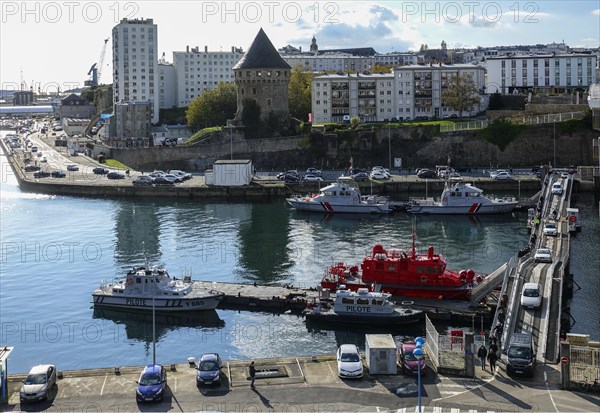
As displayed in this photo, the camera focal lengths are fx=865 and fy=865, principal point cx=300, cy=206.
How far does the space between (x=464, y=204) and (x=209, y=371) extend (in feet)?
120

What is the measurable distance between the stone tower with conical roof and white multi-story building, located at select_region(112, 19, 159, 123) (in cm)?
2906

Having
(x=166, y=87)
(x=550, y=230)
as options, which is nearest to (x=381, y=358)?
(x=550, y=230)

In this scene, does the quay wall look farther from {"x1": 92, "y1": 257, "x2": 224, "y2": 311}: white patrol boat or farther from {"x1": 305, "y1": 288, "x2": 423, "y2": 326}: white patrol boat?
{"x1": 305, "y1": 288, "x2": 423, "y2": 326}: white patrol boat

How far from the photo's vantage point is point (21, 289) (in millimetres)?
38406

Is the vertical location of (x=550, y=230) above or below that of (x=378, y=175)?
below

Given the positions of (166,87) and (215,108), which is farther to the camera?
(166,87)

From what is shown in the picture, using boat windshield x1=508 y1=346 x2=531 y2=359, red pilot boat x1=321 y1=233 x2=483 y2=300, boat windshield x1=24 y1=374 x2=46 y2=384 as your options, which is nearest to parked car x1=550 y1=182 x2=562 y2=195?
red pilot boat x1=321 y1=233 x2=483 y2=300

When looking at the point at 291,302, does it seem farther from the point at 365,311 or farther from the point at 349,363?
the point at 349,363

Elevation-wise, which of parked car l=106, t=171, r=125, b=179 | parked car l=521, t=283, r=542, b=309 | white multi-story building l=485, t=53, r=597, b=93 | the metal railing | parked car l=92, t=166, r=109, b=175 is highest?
white multi-story building l=485, t=53, r=597, b=93

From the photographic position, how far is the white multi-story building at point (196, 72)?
114062 mm

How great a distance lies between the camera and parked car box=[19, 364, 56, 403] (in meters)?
20.7

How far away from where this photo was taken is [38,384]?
21.0m

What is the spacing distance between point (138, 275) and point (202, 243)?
519 inches

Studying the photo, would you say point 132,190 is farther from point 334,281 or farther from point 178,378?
point 178,378
